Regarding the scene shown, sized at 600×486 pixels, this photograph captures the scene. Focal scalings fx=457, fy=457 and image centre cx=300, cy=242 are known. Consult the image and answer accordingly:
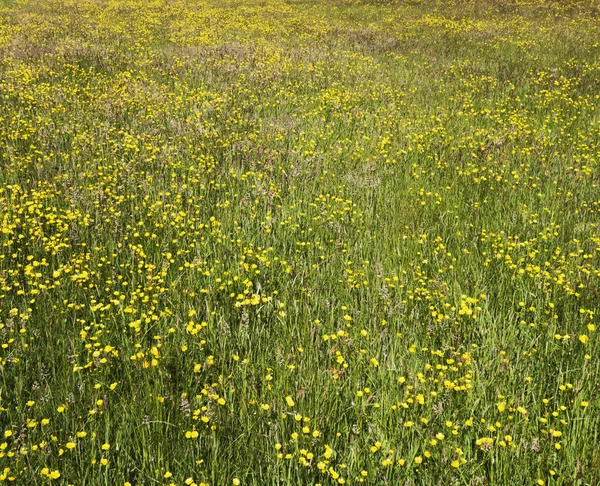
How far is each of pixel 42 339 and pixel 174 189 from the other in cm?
253

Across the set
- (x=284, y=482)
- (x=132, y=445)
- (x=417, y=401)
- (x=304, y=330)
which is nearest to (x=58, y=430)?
(x=132, y=445)

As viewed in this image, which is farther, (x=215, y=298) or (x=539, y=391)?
(x=215, y=298)

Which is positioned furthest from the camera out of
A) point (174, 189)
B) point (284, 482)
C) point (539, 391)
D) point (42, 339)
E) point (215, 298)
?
point (174, 189)

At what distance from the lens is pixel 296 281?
3.83 metres

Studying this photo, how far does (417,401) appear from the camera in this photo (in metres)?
2.54

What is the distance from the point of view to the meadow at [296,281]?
2377 millimetres

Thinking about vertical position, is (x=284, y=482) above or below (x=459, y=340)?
below

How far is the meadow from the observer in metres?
2.38

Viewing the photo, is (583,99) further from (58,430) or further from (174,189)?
(58,430)

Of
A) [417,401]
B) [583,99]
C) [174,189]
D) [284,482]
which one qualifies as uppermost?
[583,99]

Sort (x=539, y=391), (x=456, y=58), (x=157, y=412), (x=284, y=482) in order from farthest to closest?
(x=456, y=58)
(x=539, y=391)
(x=157, y=412)
(x=284, y=482)

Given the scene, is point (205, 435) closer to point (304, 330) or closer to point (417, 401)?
point (304, 330)

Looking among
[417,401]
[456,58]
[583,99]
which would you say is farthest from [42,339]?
[456,58]

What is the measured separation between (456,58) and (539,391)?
11.3 m
